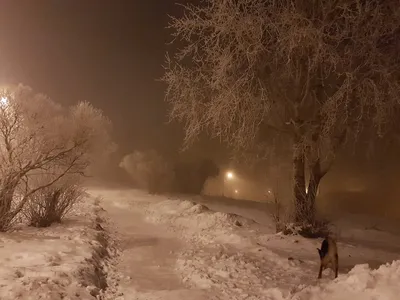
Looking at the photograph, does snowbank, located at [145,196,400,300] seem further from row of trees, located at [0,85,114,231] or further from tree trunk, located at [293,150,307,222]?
row of trees, located at [0,85,114,231]

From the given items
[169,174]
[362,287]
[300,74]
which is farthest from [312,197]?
[169,174]

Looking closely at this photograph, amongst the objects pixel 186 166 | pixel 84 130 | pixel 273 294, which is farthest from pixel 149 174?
pixel 273 294

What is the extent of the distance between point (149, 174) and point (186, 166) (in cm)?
850

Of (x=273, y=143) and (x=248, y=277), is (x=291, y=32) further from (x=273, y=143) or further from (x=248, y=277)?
(x=248, y=277)

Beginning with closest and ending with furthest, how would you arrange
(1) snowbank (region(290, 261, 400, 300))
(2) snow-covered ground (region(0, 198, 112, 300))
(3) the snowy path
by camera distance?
(1) snowbank (region(290, 261, 400, 300)) < (2) snow-covered ground (region(0, 198, 112, 300)) < (3) the snowy path

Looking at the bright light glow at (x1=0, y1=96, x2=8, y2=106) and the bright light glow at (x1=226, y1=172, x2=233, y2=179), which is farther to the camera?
the bright light glow at (x1=226, y1=172, x2=233, y2=179)

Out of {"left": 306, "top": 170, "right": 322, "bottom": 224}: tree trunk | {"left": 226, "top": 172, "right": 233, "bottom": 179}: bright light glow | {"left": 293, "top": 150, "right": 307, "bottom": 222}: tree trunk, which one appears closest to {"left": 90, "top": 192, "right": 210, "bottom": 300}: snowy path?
{"left": 293, "top": 150, "right": 307, "bottom": 222}: tree trunk

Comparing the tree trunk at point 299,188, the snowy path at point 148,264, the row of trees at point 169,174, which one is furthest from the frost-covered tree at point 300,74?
the row of trees at point 169,174

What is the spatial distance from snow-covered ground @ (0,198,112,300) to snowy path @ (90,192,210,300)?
22.5 inches

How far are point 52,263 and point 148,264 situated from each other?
8.75 ft

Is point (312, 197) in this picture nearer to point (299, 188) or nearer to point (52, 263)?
point (299, 188)

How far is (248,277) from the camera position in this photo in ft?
28.6

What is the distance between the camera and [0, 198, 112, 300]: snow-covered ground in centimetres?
660

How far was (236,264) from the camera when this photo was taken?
955 cm
